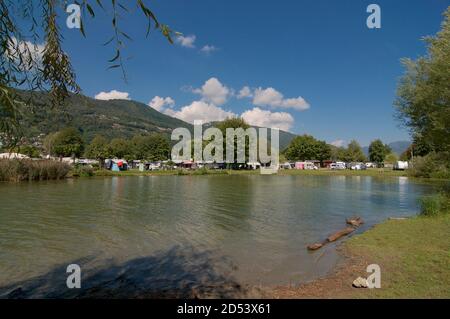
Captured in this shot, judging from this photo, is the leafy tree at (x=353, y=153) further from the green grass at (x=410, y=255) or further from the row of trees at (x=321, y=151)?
the green grass at (x=410, y=255)

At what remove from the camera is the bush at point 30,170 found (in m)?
41.8

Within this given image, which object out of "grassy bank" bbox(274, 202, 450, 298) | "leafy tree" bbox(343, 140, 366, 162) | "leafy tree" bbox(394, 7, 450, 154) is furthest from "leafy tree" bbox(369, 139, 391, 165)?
"grassy bank" bbox(274, 202, 450, 298)

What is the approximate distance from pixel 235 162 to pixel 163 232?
77396 millimetres

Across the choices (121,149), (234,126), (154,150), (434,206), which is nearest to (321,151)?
(234,126)

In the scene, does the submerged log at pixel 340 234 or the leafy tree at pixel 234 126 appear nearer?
the submerged log at pixel 340 234

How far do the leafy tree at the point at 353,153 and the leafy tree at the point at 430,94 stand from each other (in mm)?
111816

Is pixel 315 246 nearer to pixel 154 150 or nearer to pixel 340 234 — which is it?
pixel 340 234

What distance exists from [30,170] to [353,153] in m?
116

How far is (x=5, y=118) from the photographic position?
2.92 meters

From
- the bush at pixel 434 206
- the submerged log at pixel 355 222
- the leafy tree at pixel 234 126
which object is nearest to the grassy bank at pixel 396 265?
the submerged log at pixel 355 222

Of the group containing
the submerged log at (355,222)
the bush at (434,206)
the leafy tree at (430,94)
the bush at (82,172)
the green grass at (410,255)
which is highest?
the leafy tree at (430,94)

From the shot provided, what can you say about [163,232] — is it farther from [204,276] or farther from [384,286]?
[384,286]

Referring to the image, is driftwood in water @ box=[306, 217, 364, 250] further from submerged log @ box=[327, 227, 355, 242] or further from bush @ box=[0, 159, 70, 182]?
bush @ box=[0, 159, 70, 182]

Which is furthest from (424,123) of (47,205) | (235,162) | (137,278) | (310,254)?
(235,162)
